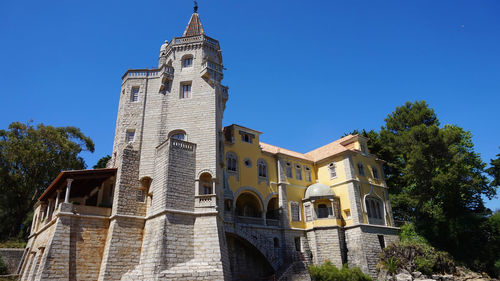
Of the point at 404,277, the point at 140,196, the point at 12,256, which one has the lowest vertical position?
the point at 404,277

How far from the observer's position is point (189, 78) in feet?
81.3

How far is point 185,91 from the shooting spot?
24688 mm

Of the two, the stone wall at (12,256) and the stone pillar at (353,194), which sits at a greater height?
the stone pillar at (353,194)

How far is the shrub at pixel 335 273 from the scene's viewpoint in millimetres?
23969

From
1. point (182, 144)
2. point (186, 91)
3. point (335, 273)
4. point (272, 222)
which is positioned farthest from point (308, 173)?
point (182, 144)

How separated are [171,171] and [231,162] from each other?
7775mm

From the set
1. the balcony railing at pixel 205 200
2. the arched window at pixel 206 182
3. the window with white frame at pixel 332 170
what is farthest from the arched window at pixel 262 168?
the balcony railing at pixel 205 200

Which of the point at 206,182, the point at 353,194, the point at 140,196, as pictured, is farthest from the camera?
the point at 353,194

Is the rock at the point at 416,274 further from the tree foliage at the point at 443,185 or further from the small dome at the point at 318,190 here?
the small dome at the point at 318,190

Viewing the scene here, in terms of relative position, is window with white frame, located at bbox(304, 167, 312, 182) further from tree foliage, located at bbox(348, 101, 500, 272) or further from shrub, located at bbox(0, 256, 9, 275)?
shrub, located at bbox(0, 256, 9, 275)

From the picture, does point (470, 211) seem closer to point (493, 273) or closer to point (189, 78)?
point (493, 273)

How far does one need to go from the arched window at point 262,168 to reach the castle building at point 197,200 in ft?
0.30

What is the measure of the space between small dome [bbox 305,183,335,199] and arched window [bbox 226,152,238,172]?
7.29 meters

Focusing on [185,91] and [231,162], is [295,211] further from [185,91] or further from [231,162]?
[185,91]
